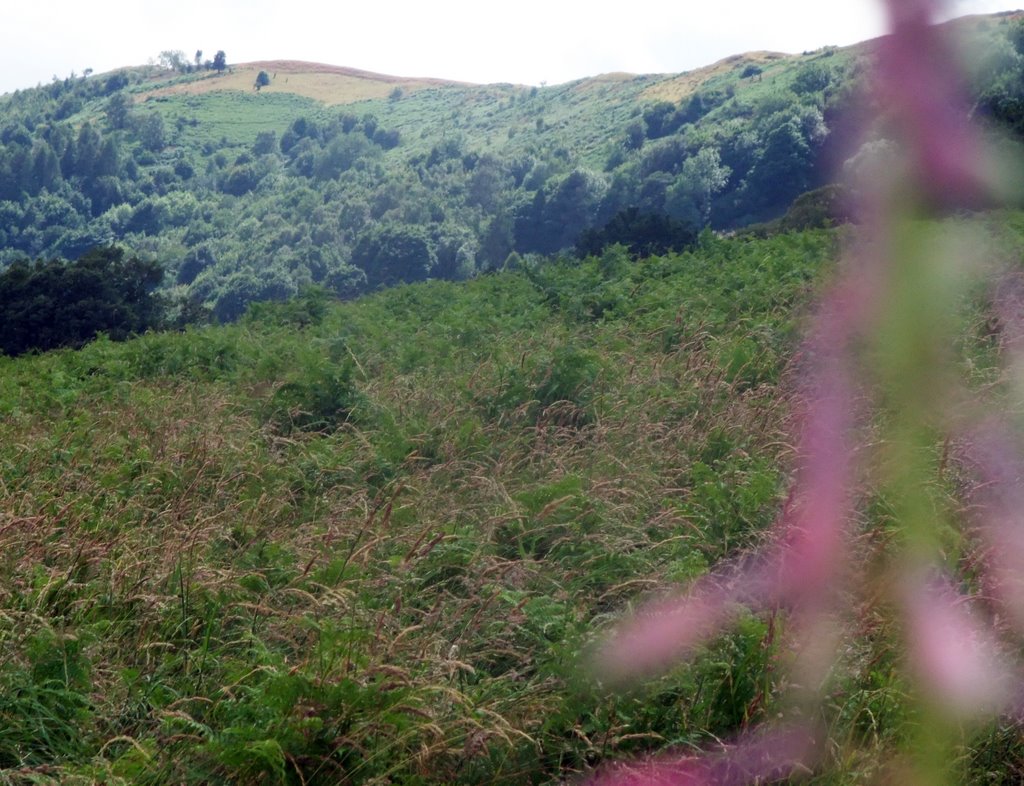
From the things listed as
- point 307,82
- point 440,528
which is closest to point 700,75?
point 307,82

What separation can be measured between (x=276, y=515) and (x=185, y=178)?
10208cm

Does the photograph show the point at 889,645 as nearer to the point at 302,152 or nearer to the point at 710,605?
the point at 710,605

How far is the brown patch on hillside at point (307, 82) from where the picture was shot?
133125 mm

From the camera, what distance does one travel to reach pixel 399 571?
4.21 metres

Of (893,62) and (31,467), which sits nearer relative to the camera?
(893,62)

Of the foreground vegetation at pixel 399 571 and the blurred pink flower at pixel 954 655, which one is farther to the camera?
the blurred pink flower at pixel 954 655

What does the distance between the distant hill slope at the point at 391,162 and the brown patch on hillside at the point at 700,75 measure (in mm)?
417

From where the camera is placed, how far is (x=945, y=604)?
3.99 m

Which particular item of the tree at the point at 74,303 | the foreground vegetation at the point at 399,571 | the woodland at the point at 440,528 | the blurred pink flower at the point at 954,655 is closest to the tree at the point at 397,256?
the tree at the point at 74,303

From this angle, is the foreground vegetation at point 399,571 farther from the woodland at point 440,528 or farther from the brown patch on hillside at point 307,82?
the brown patch on hillside at point 307,82

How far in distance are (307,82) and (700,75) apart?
209 feet

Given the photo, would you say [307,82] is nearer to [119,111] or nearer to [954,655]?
[119,111]

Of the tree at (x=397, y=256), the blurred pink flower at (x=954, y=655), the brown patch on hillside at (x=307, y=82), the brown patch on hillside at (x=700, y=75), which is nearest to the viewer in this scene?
the blurred pink flower at (x=954, y=655)

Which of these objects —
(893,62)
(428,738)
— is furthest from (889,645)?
(893,62)
